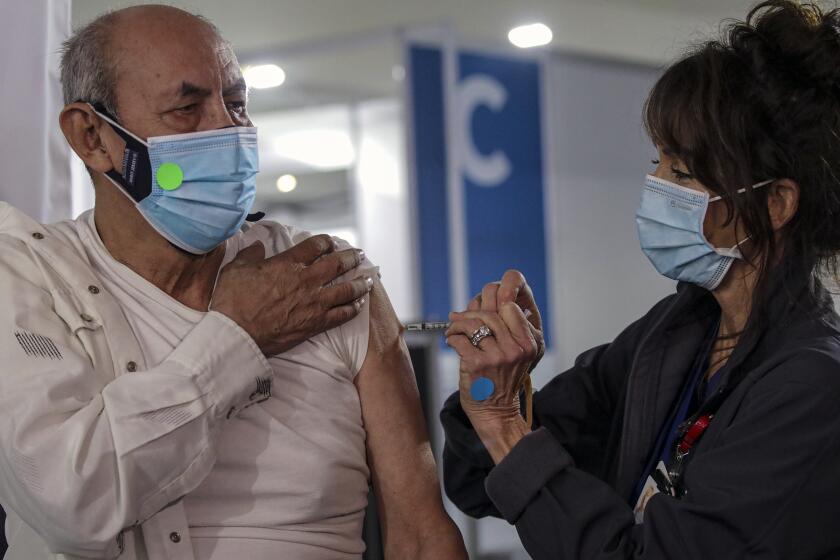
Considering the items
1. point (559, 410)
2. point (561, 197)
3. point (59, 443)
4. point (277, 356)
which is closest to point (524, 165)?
point (561, 197)

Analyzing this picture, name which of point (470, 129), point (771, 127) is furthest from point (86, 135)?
point (470, 129)

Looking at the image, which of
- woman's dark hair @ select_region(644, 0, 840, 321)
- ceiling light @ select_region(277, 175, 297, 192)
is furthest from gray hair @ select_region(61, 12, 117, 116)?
ceiling light @ select_region(277, 175, 297, 192)

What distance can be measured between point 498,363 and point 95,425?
0.62 m

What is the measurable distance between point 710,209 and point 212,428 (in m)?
0.85

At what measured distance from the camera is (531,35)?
699 cm

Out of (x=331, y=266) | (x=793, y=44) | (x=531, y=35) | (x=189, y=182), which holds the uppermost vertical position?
(x=531, y=35)

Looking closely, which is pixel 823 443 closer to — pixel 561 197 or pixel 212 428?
pixel 212 428

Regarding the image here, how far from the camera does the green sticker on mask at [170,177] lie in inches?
61.2

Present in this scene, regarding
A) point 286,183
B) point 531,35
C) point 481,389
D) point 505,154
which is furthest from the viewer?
point 286,183

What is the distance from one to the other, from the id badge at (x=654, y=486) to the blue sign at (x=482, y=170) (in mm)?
2614

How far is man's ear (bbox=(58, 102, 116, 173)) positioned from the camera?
162cm

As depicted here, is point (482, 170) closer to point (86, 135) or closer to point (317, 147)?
point (86, 135)

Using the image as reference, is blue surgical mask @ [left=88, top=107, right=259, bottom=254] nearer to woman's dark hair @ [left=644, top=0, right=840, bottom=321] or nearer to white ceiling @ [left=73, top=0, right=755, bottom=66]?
woman's dark hair @ [left=644, top=0, right=840, bottom=321]

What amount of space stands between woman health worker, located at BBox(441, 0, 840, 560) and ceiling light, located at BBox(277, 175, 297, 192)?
8986mm
